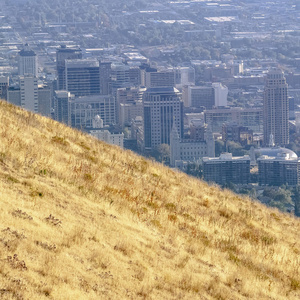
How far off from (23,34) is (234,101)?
1621 inches

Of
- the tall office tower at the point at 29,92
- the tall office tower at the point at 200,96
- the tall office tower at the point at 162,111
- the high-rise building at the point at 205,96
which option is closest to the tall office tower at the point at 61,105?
the tall office tower at the point at 29,92

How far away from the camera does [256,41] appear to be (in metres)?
117

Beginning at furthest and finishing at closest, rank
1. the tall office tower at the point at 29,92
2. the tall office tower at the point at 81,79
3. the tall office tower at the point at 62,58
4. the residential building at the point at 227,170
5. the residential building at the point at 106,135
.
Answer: the tall office tower at the point at 81,79, the tall office tower at the point at 62,58, the tall office tower at the point at 29,92, the residential building at the point at 106,135, the residential building at the point at 227,170

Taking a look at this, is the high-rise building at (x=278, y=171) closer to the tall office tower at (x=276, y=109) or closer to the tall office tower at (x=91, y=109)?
the tall office tower at (x=276, y=109)

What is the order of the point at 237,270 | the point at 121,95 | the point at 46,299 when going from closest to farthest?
the point at 46,299, the point at 237,270, the point at 121,95

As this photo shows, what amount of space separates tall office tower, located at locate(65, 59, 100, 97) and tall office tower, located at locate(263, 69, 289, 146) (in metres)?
17.2

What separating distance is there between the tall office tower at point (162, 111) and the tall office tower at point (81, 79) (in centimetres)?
1177

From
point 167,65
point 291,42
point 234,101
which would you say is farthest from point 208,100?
point 291,42

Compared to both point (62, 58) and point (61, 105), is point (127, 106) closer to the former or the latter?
point (61, 105)

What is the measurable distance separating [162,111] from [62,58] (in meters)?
26.4

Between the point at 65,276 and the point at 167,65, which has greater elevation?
the point at 65,276

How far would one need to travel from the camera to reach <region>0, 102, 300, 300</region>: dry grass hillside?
5219 mm

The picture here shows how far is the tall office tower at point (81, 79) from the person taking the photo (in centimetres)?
8419

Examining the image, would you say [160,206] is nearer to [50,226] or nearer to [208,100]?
[50,226]
